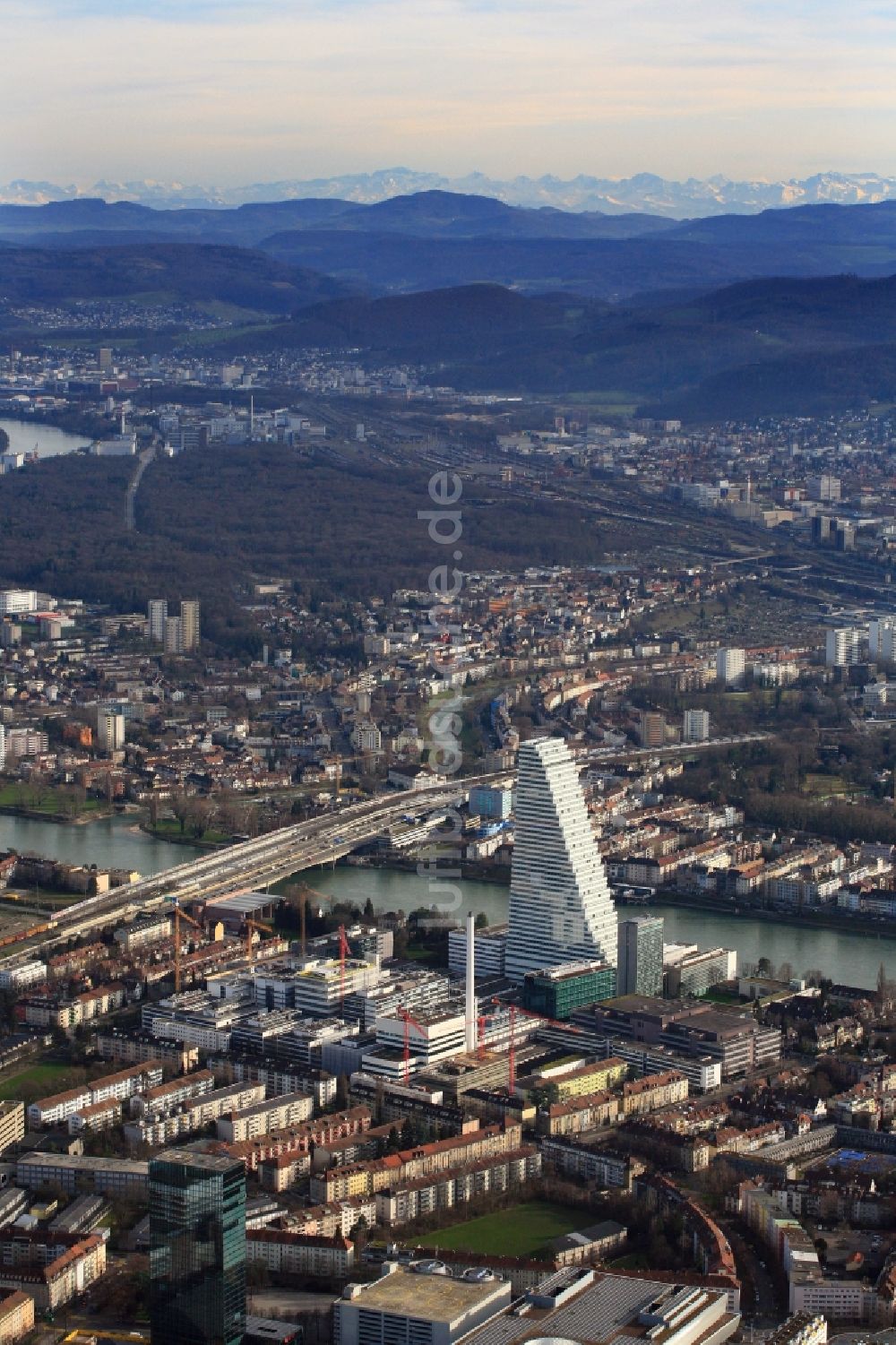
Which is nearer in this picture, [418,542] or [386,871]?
[386,871]

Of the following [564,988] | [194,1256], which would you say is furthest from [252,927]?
[194,1256]

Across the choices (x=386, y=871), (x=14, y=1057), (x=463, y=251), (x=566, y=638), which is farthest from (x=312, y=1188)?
(x=463, y=251)

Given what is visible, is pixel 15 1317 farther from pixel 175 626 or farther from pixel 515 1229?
pixel 175 626

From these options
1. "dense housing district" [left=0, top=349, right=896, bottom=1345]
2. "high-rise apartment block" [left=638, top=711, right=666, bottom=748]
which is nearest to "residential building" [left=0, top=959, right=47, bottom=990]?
"dense housing district" [left=0, top=349, right=896, bottom=1345]

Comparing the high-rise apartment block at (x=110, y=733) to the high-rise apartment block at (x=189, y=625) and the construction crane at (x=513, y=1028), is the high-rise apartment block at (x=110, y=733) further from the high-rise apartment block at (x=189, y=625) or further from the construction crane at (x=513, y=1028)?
the construction crane at (x=513, y=1028)

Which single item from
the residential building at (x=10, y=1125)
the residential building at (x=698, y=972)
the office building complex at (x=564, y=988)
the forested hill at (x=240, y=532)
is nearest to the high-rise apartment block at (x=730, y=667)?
the forested hill at (x=240, y=532)

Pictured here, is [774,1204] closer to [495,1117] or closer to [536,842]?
[495,1117]

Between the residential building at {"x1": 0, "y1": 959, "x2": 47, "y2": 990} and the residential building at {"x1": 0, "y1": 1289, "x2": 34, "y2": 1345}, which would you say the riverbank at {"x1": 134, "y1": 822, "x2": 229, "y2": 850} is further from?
the residential building at {"x1": 0, "y1": 1289, "x2": 34, "y2": 1345}
